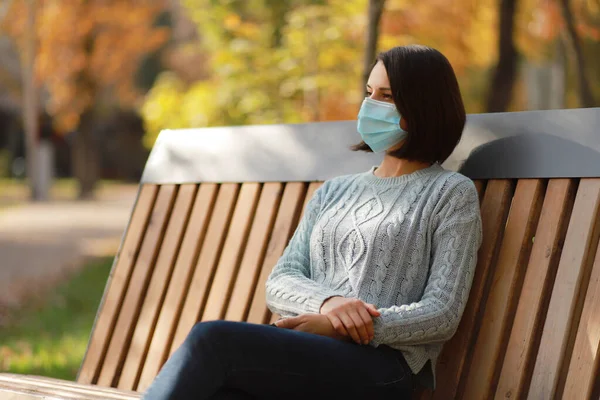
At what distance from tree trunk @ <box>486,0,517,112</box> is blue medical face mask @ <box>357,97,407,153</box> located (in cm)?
664

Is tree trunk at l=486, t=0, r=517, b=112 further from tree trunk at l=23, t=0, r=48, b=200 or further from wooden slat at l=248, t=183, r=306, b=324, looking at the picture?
tree trunk at l=23, t=0, r=48, b=200

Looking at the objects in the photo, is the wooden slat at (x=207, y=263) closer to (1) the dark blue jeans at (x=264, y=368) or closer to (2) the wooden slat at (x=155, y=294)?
(2) the wooden slat at (x=155, y=294)

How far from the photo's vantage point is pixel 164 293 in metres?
3.97

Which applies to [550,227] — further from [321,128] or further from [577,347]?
[321,128]

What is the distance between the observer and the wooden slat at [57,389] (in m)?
3.11

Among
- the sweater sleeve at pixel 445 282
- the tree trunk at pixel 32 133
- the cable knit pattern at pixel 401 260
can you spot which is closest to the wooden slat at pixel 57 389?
the cable knit pattern at pixel 401 260

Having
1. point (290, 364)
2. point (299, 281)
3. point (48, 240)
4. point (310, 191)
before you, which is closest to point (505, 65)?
point (310, 191)

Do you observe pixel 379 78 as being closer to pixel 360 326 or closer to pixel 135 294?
pixel 360 326

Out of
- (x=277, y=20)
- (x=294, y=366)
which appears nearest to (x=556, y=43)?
(x=277, y=20)

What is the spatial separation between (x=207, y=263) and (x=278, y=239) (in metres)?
0.34

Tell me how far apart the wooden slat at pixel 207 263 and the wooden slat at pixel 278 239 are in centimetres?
25

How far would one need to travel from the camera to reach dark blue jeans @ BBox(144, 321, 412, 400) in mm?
2613

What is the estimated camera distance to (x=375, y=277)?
3.00m

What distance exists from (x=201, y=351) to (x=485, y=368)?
921 millimetres
